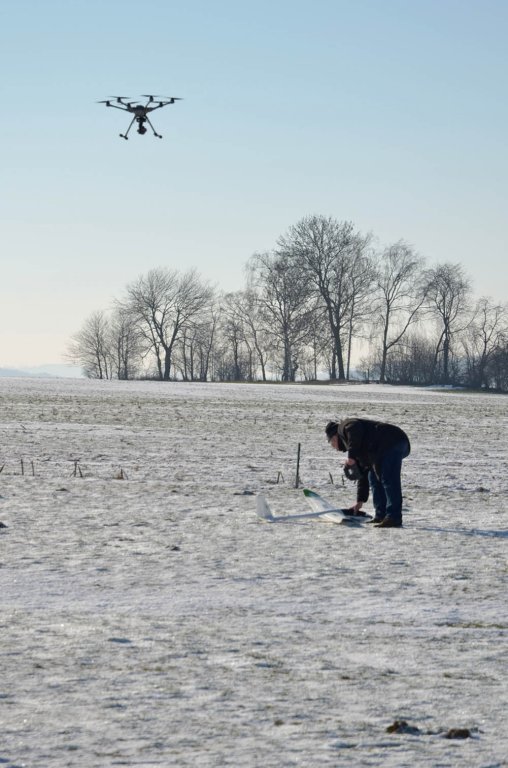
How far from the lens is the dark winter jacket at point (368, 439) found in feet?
36.2

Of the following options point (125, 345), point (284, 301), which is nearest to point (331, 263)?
point (284, 301)

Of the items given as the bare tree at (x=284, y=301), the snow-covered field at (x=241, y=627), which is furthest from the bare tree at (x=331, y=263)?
the snow-covered field at (x=241, y=627)

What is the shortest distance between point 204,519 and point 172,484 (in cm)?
316

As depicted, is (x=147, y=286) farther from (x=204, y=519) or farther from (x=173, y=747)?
(x=173, y=747)

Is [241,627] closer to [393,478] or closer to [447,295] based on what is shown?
[393,478]

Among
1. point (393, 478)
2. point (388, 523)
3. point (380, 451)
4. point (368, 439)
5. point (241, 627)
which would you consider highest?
point (368, 439)

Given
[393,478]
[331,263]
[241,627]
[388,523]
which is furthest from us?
[331,263]

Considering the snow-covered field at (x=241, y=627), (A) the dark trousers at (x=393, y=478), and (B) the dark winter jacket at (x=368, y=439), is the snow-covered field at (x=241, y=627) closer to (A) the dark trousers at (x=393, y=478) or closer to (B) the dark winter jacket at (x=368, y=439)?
(A) the dark trousers at (x=393, y=478)

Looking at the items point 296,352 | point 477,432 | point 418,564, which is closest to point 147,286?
point 296,352

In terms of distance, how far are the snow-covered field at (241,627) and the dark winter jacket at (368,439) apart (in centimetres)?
74

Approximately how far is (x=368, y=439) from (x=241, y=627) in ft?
15.0

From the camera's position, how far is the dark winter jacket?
11.0 metres

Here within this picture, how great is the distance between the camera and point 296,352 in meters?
88.2

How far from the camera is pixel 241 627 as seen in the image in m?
6.83
